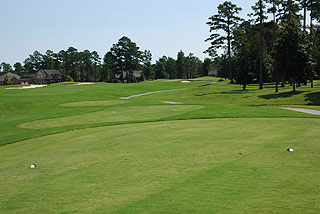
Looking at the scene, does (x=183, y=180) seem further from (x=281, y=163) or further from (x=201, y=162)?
(x=281, y=163)

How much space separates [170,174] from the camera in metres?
7.66

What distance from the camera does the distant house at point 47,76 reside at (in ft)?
459

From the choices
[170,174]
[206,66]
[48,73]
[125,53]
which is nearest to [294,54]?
[170,174]

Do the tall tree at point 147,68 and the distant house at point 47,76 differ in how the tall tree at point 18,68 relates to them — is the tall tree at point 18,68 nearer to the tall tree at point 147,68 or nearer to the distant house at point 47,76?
the distant house at point 47,76

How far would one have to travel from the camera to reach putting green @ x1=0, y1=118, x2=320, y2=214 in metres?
5.60

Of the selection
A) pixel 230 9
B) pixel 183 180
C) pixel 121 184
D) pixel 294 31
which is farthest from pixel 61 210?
pixel 230 9

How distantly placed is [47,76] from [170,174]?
145 metres

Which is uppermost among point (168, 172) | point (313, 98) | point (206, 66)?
point (206, 66)

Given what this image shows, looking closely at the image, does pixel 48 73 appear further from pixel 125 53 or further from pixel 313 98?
pixel 313 98

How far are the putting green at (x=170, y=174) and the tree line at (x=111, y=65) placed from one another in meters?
113

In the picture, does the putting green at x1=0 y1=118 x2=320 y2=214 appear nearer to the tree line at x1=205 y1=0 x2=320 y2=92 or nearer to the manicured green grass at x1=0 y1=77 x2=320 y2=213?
the manicured green grass at x1=0 y1=77 x2=320 y2=213

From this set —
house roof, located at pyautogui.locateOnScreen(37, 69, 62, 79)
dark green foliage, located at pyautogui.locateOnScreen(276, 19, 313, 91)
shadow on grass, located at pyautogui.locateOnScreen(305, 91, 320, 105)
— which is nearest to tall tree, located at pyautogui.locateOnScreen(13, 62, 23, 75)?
house roof, located at pyautogui.locateOnScreen(37, 69, 62, 79)

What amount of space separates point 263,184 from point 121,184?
125 inches

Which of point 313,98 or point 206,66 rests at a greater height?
point 206,66
